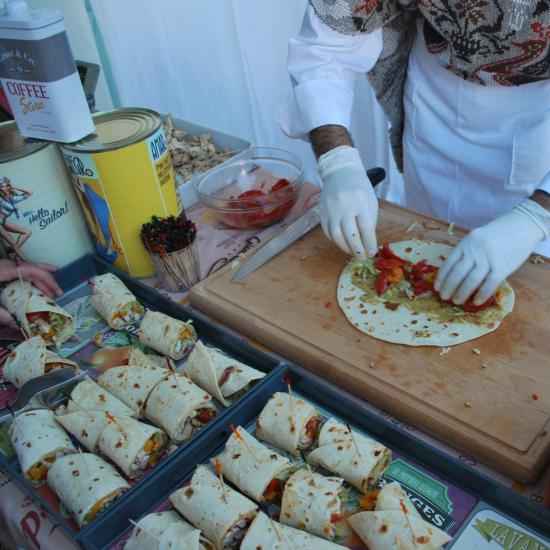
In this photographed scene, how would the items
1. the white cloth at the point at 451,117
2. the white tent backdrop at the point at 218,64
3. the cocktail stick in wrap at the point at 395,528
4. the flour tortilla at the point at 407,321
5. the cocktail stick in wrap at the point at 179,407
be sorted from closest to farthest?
the cocktail stick in wrap at the point at 395,528 → the cocktail stick in wrap at the point at 179,407 → the flour tortilla at the point at 407,321 → the white cloth at the point at 451,117 → the white tent backdrop at the point at 218,64

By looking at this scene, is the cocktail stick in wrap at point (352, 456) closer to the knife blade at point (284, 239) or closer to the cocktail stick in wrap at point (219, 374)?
the cocktail stick in wrap at point (219, 374)

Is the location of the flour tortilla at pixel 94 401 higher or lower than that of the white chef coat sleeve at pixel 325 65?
lower

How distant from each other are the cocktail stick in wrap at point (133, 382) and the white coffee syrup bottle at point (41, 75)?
0.73 meters

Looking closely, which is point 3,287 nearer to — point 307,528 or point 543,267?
point 307,528

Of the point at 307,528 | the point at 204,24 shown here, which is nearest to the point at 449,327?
the point at 307,528

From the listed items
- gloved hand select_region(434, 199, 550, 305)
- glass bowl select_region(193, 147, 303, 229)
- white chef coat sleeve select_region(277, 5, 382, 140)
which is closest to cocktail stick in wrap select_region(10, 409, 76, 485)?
glass bowl select_region(193, 147, 303, 229)

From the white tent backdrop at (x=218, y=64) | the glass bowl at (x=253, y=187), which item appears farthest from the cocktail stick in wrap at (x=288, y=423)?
the white tent backdrop at (x=218, y=64)

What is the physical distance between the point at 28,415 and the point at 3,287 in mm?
590

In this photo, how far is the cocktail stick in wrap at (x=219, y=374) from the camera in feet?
4.93

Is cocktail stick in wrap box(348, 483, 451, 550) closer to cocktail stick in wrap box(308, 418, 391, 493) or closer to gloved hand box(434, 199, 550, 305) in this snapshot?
cocktail stick in wrap box(308, 418, 391, 493)

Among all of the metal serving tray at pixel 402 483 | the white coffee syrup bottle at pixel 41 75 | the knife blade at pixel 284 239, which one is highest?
the white coffee syrup bottle at pixel 41 75

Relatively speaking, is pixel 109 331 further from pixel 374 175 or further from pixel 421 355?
→ pixel 374 175

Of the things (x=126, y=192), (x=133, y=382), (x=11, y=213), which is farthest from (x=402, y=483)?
(x=11, y=213)

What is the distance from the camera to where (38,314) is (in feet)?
5.91
